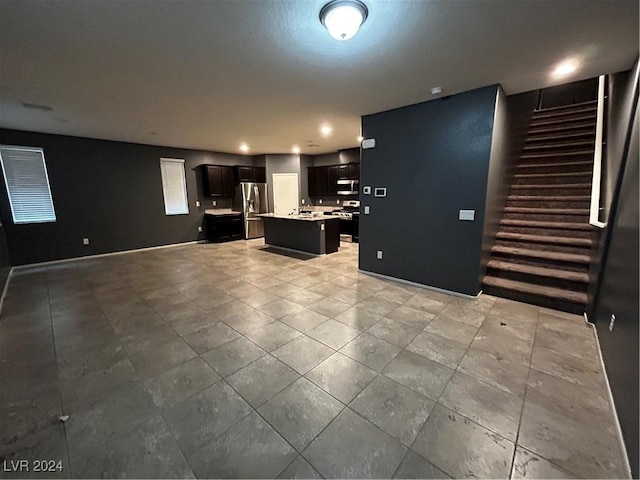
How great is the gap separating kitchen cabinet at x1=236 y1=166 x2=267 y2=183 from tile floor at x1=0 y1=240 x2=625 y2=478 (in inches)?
200

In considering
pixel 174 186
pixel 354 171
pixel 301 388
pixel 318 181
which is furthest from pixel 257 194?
pixel 301 388

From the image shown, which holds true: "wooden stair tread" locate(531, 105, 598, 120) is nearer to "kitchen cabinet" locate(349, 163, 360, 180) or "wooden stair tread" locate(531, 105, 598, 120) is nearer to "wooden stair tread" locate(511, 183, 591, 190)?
"wooden stair tread" locate(511, 183, 591, 190)

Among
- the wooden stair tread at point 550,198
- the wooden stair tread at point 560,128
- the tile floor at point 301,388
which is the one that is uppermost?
the wooden stair tread at point 560,128

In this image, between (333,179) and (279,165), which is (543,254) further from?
(279,165)

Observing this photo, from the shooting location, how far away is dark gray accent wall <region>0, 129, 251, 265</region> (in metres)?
4.92

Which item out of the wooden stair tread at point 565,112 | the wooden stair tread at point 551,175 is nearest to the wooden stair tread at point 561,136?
the wooden stair tread at point 565,112

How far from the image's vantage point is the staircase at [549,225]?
3180mm

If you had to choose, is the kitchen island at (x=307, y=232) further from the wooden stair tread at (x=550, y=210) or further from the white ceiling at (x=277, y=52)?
the wooden stair tread at (x=550, y=210)

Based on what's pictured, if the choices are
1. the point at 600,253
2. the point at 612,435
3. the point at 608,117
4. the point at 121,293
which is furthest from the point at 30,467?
the point at 608,117

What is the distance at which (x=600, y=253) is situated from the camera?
8.40 feet

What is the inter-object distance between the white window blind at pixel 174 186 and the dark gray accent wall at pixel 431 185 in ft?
16.9

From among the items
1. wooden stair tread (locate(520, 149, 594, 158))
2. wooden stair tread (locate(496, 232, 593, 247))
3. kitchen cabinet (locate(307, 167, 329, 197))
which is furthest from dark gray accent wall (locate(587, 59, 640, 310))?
kitchen cabinet (locate(307, 167, 329, 197))

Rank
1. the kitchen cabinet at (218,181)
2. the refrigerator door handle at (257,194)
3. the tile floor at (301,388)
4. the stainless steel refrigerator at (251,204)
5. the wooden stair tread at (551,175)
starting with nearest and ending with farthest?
the tile floor at (301,388), the wooden stair tread at (551,175), the kitchen cabinet at (218,181), the stainless steel refrigerator at (251,204), the refrigerator door handle at (257,194)

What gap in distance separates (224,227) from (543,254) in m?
7.00
